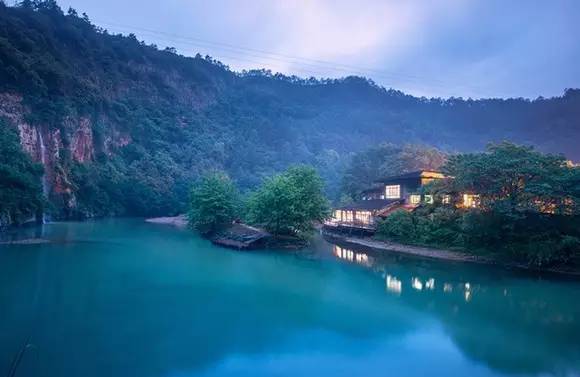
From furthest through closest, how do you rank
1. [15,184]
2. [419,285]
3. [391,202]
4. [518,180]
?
[391,202] → [15,184] → [518,180] → [419,285]

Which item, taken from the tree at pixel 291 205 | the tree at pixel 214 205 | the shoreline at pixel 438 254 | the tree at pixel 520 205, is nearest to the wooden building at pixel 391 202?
the shoreline at pixel 438 254

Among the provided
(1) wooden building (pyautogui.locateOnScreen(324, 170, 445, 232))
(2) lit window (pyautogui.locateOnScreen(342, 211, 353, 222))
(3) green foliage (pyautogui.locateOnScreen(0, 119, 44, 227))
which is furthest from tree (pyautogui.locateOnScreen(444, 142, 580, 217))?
(3) green foliage (pyautogui.locateOnScreen(0, 119, 44, 227))

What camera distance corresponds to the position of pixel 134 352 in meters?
10.7

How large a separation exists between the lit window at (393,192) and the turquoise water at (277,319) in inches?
554

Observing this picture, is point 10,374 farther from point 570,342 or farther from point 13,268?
point 570,342

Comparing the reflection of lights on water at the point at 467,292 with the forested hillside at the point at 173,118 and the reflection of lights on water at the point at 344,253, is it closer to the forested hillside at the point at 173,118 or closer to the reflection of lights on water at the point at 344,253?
the reflection of lights on water at the point at 344,253

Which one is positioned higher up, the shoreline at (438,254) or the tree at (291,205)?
the tree at (291,205)

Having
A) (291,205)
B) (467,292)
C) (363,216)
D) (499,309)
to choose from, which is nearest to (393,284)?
(467,292)

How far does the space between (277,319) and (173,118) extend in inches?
→ 2948

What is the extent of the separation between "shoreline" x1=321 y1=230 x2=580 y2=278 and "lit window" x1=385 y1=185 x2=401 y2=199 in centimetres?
604

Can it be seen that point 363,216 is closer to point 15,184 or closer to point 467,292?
point 467,292

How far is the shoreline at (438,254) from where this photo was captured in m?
21.7

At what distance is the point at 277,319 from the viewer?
45.9 ft

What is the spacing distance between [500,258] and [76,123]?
52760 mm
